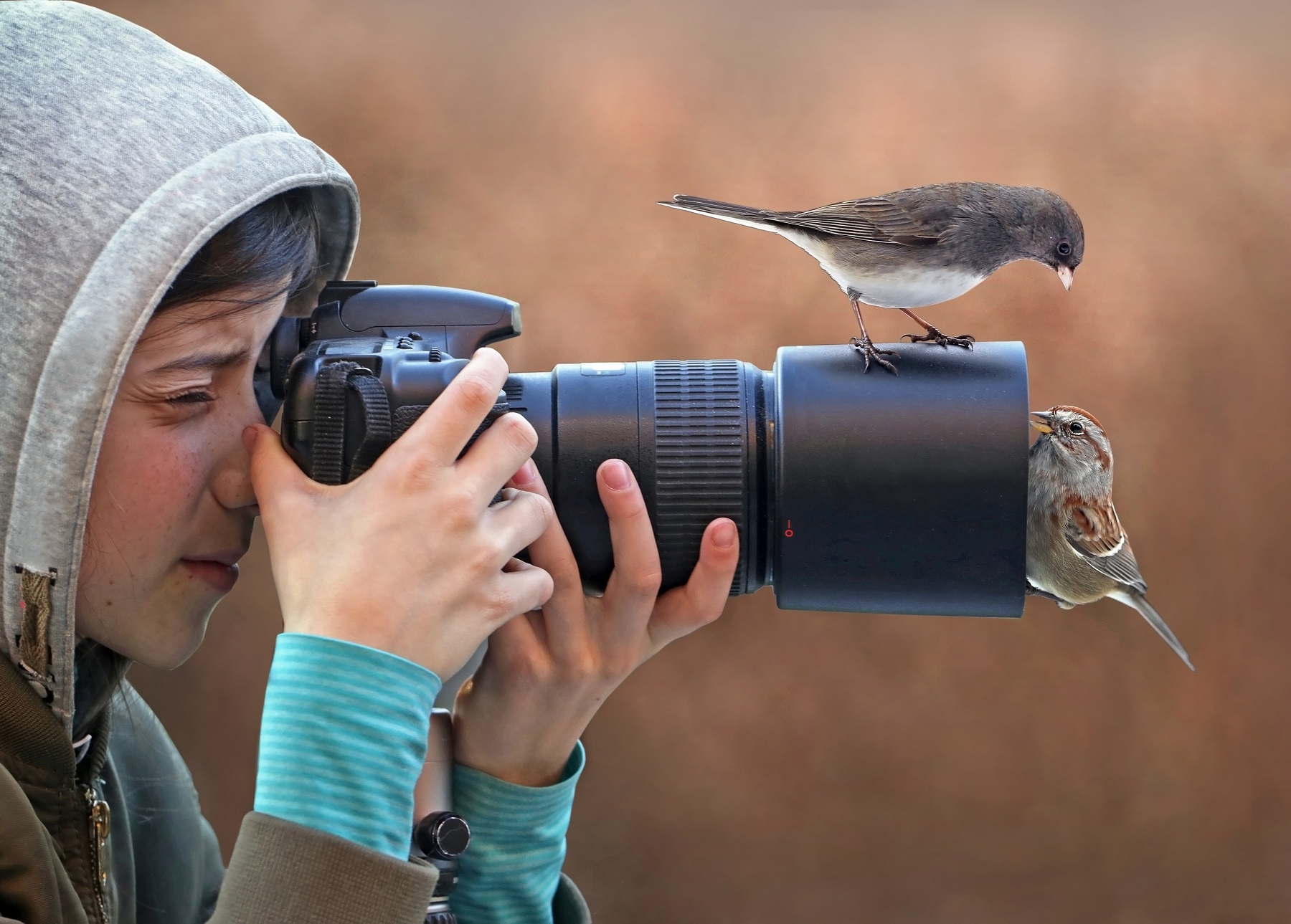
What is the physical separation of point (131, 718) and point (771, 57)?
42.1 inches

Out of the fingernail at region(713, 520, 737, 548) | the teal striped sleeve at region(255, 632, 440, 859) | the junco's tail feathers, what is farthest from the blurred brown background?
the teal striped sleeve at region(255, 632, 440, 859)

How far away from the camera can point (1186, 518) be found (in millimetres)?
1381

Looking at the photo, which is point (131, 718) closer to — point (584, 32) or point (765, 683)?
point (765, 683)

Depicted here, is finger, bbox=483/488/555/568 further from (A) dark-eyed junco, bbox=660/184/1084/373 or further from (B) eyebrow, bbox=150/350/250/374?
(A) dark-eyed junco, bbox=660/184/1084/373

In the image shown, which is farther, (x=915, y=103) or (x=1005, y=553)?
(x=915, y=103)

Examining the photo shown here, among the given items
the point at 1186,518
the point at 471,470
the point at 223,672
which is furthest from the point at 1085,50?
the point at 223,672

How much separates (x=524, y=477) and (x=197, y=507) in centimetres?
18

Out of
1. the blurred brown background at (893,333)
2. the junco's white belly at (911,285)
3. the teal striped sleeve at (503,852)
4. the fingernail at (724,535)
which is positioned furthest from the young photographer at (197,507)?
the blurred brown background at (893,333)

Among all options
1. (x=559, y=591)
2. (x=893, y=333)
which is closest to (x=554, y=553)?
(x=559, y=591)

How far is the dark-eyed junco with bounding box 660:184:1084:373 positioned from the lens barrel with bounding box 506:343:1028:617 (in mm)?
118

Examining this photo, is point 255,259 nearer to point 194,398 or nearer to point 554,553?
point 194,398

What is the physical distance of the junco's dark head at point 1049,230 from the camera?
0.80 m

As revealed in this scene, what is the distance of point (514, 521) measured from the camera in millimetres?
611

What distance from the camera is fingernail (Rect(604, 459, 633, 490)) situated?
0.67m
